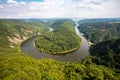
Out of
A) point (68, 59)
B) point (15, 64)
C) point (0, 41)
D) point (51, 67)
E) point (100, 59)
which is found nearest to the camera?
point (15, 64)

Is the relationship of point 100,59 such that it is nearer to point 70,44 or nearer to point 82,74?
point 82,74

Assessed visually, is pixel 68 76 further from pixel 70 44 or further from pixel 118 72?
pixel 70 44

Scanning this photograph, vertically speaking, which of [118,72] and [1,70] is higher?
[1,70]

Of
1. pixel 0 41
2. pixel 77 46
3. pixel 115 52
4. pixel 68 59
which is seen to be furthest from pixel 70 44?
pixel 0 41

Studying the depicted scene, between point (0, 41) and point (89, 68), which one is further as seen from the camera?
point (0, 41)

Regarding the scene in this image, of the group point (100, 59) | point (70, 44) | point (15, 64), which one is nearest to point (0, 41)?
point (70, 44)

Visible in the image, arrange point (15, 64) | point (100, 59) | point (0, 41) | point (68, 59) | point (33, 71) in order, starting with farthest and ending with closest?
1. point (0, 41)
2. point (68, 59)
3. point (100, 59)
4. point (15, 64)
5. point (33, 71)

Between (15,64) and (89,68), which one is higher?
Answer: (15,64)

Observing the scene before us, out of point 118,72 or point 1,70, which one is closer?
point 1,70

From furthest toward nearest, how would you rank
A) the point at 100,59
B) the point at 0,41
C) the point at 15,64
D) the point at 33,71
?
the point at 0,41
the point at 100,59
the point at 15,64
the point at 33,71
